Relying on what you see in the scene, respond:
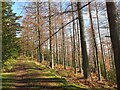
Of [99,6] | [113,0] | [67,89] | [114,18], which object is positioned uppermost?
[99,6]

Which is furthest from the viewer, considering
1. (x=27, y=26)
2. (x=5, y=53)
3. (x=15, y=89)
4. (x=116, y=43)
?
(x=27, y=26)

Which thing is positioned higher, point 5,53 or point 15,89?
point 5,53

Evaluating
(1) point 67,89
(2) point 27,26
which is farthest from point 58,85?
(2) point 27,26

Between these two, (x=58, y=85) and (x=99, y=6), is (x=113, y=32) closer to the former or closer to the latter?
(x=58, y=85)

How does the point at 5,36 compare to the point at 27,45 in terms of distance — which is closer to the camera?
Answer: the point at 5,36

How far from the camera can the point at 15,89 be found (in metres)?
9.40

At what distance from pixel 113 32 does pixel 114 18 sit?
53cm

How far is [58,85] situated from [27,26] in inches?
707

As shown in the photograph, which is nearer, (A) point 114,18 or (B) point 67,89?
(A) point 114,18

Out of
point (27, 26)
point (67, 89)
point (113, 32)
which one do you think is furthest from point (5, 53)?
point (27, 26)

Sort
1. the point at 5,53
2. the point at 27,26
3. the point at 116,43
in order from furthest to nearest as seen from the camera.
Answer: the point at 27,26 < the point at 5,53 < the point at 116,43

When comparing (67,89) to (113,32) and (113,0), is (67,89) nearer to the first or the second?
(113,32)

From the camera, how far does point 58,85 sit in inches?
398

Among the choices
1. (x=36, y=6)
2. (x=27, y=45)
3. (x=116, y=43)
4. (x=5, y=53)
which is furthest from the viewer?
(x=27, y=45)
